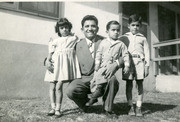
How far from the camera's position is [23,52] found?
452cm

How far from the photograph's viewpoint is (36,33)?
15.5ft

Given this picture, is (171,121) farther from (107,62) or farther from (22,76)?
(22,76)

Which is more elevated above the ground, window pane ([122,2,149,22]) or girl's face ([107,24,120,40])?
window pane ([122,2,149,22])

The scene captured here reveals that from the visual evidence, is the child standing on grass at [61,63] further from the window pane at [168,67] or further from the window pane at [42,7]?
the window pane at [168,67]

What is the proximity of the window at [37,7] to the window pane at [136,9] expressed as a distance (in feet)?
8.65

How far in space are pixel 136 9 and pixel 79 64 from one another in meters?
5.07

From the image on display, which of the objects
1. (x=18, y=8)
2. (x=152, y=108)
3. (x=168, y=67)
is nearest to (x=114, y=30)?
(x=152, y=108)

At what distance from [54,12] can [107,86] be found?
9.75 feet

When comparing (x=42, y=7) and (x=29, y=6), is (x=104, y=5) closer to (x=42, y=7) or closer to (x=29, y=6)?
(x=42, y=7)

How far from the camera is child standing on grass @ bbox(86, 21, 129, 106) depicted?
2.79 metres

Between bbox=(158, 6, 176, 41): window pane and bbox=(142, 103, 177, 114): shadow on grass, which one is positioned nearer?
bbox=(142, 103, 177, 114): shadow on grass

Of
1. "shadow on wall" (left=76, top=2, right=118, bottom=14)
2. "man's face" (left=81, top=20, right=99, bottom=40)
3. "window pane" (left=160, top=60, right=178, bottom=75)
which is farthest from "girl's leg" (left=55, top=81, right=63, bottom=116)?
"window pane" (left=160, top=60, right=178, bottom=75)

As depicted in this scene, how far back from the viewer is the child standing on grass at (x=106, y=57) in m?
2.79

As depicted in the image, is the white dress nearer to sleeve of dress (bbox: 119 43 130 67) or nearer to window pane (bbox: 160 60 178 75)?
sleeve of dress (bbox: 119 43 130 67)
